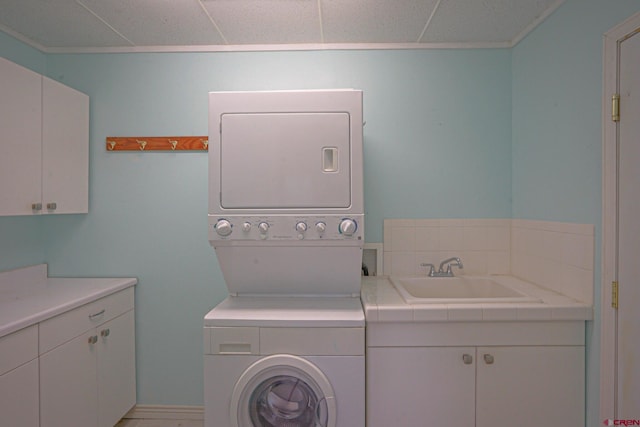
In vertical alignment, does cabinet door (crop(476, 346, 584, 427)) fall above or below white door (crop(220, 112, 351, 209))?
below

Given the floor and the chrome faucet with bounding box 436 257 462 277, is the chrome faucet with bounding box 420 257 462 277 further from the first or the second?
the floor

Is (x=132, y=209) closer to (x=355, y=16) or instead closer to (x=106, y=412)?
(x=106, y=412)

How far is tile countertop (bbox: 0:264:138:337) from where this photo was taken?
1537 mm

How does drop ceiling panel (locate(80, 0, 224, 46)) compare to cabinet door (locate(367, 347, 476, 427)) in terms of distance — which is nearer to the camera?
cabinet door (locate(367, 347, 476, 427))

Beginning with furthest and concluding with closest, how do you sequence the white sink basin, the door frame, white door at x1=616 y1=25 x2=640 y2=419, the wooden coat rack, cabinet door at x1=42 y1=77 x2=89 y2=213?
the wooden coat rack → the white sink basin → cabinet door at x1=42 y1=77 x2=89 y2=213 → the door frame → white door at x1=616 y1=25 x2=640 y2=419

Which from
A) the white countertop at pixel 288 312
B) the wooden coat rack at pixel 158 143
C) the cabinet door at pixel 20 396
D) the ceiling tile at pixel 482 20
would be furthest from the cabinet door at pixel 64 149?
the ceiling tile at pixel 482 20

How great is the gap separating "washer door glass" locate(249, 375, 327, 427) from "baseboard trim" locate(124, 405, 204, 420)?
2.94 feet

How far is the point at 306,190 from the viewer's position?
67.8 inches

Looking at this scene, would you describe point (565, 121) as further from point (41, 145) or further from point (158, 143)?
point (41, 145)

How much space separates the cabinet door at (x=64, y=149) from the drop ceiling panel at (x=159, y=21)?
0.52 m

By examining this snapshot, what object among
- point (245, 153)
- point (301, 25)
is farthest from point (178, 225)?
point (301, 25)

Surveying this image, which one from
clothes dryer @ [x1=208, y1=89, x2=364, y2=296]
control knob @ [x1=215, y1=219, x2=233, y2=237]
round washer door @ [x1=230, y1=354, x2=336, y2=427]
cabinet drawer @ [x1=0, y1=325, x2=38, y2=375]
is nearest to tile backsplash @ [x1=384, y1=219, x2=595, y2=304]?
clothes dryer @ [x1=208, y1=89, x2=364, y2=296]

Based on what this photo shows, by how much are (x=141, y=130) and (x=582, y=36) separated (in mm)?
2621

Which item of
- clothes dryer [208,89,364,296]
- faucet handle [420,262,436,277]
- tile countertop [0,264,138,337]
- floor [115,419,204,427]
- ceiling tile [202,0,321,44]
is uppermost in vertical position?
ceiling tile [202,0,321,44]
